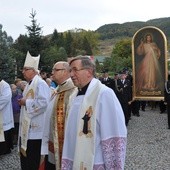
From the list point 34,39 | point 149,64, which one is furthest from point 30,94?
point 34,39

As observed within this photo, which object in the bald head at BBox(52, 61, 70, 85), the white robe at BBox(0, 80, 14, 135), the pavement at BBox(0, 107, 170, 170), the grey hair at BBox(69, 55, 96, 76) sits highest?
the grey hair at BBox(69, 55, 96, 76)

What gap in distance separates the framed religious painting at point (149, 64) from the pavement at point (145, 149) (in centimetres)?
383

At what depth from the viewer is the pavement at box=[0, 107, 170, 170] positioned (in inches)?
290

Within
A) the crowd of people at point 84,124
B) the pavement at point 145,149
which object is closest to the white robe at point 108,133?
the crowd of people at point 84,124

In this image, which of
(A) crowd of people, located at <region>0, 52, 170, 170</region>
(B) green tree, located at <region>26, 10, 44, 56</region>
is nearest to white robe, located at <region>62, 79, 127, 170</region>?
(A) crowd of people, located at <region>0, 52, 170, 170</region>

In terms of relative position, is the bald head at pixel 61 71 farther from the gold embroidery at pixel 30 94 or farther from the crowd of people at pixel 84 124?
the gold embroidery at pixel 30 94

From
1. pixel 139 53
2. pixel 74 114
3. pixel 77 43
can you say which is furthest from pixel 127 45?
pixel 74 114

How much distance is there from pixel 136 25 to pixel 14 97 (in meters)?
A: 195

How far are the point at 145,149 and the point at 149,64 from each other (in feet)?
30.6

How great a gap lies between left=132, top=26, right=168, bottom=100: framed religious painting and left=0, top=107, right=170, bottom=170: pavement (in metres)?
3.83

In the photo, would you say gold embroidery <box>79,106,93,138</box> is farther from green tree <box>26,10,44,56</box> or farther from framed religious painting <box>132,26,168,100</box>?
green tree <box>26,10,44,56</box>

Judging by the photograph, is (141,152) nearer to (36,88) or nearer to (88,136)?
(36,88)

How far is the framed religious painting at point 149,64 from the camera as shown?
17.6 m

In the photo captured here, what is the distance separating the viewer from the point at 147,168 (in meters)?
7.04
